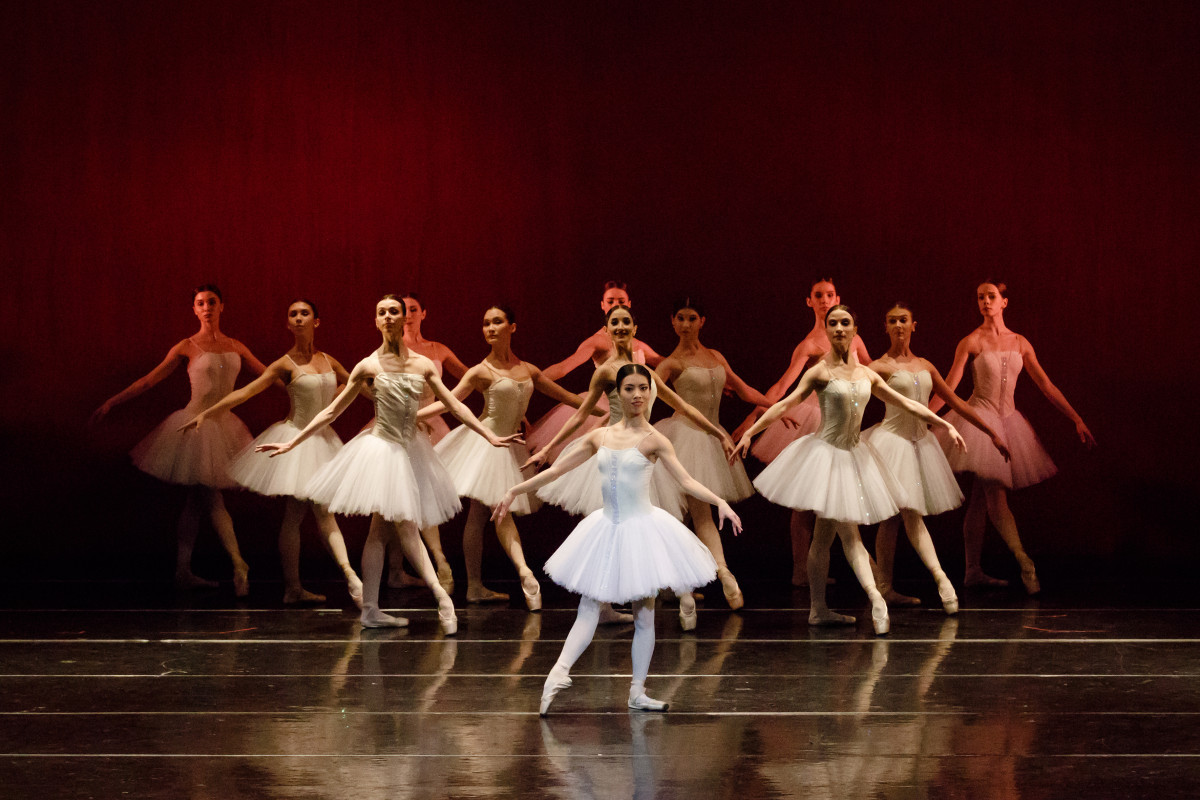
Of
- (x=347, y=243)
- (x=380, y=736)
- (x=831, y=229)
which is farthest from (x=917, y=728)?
(x=347, y=243)

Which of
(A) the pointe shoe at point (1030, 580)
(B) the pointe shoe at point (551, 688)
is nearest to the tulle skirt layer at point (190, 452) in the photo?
(B) the pointe shoe at point (551, 688)

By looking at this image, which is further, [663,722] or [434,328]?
[434,328]

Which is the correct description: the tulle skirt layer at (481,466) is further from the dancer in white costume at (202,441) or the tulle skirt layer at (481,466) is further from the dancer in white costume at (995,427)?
the dancer in white costume at (995,427)

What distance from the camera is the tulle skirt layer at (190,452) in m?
6.77

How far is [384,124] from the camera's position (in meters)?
7.82

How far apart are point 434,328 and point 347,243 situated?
73 centimetres

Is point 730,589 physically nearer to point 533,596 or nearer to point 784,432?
point 533,596

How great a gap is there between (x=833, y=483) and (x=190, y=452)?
11.1ft

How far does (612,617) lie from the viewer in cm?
567

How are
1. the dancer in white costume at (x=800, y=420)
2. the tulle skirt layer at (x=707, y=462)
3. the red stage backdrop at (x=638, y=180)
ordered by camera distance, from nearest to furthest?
the tulle skirt layer at (x=707, y=462), the dancer in white costume at (x=800, y=420), the red stage backdrop at (x=638, y=180)

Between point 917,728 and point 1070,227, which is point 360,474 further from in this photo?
point 1070,227

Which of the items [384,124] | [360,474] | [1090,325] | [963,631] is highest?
[384,124]

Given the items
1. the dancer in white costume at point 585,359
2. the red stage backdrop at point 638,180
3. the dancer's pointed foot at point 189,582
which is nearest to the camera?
the dancer in white costume at point 585,359

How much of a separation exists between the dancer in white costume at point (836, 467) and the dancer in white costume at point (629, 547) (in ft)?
Answer: 4.06
